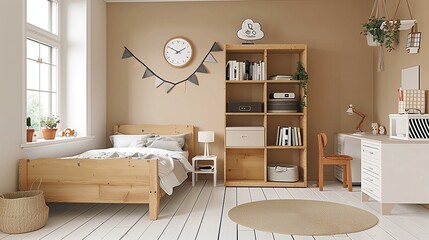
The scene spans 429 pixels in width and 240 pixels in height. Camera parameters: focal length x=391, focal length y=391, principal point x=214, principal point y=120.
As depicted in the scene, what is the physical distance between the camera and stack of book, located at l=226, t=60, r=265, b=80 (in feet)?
17.5

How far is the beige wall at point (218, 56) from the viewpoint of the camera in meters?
5.65

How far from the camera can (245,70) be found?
5.36 metres

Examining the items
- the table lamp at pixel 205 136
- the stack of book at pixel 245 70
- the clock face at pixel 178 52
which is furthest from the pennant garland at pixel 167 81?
the table lamp at pixel 205 136

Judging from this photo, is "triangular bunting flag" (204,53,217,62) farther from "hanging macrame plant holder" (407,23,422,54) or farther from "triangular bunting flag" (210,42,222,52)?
"hanging macrame plant holder" (407,23,422,54)

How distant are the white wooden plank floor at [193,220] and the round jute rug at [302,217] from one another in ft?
0.33

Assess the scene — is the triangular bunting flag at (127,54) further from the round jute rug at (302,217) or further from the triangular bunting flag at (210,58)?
the round jute rug at (302,217)

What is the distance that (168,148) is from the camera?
514cm

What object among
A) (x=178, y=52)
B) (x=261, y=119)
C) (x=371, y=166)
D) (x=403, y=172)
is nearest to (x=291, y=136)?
(x=261, y=119)

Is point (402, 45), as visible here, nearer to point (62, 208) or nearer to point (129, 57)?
point (129, 57)

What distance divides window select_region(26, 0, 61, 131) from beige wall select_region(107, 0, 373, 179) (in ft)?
3.23

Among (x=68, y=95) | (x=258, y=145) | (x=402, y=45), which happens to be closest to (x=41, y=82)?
(x=68, y=95)

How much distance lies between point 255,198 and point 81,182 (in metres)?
1.96

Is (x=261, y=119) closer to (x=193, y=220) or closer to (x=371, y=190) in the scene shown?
(x=371, y=190)

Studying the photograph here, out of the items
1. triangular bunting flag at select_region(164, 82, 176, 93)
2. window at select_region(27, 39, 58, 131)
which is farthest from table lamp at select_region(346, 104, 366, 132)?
window at select_region(27, 39, 58, 131)
